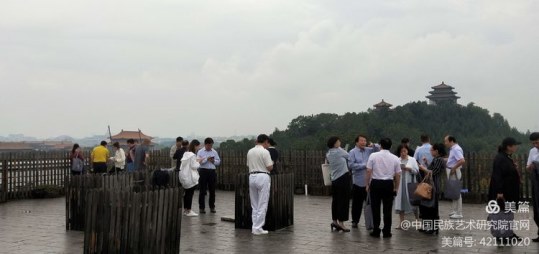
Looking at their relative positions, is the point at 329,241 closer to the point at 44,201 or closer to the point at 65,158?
the point at 44,201

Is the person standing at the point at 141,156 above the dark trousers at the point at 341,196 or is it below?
above

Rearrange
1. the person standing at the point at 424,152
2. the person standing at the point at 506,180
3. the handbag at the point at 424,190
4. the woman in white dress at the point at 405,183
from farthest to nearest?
1. the person standing at the point at 424,152
2. the woman in white dress at the point at 405,183
3. the handbag at the point at 424,190
4. the person standing at the point at 506,180

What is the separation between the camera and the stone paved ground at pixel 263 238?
7656mm

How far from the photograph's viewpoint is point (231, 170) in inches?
695

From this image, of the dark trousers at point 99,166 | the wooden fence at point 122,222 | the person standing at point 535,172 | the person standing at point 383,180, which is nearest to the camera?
the wooden fence at point 122,222

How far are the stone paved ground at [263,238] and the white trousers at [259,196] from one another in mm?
332

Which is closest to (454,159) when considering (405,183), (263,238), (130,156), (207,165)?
(405,183)

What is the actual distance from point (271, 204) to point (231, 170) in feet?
27.9

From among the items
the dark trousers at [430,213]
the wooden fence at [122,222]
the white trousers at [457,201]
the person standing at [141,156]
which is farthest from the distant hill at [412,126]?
the wooden fence at [122,222]

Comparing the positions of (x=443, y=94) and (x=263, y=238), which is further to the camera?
(x=443, y=94)

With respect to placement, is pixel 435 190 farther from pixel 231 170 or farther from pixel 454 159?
pixel 231 170

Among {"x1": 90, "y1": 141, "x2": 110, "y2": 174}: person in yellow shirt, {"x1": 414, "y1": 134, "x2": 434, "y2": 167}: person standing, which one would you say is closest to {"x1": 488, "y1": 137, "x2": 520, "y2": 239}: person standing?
{"x1": 414, "y1": 134, "x2": 434, "y2": 167}: person standing

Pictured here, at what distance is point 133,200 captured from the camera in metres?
5.99

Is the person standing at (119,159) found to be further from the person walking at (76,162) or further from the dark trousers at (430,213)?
the dark trousers at (430,213)
